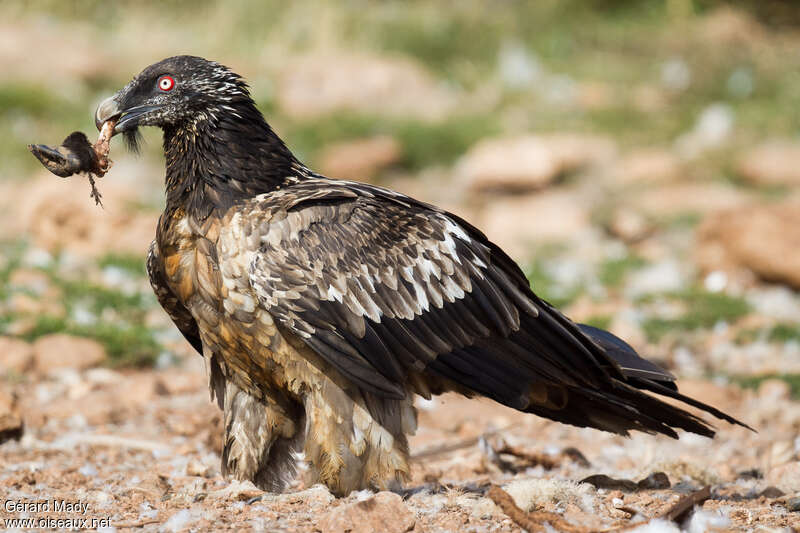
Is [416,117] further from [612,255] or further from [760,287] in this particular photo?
[760,287]

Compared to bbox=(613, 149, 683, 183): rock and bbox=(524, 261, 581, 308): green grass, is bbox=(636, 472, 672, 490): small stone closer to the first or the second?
bbox=(524, 261, 581, 308): green grass

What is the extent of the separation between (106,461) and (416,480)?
61.8 inches

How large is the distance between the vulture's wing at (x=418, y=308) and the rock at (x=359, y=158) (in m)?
7.73

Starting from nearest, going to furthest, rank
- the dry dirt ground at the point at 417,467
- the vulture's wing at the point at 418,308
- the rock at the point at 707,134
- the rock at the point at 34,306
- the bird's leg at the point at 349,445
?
the dry dirt ground at the point at 417,467 → the vulture's wing at the point at 418,308 → the bird's leg at the point at 349,445 → the rock at the point at 34,306 → the rock at the point at 707,134

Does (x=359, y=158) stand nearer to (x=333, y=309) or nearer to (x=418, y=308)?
(x=418, y=308)

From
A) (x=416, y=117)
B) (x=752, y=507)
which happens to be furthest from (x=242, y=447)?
(x=416, y=117)

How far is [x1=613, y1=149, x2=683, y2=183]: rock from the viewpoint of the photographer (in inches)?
468

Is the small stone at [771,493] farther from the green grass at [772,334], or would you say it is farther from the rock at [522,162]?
the rock at [522,162]

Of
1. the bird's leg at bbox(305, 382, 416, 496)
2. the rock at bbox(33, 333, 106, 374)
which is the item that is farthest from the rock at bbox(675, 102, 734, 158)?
the bird's leg at bbox(305, 382, 416, 496)

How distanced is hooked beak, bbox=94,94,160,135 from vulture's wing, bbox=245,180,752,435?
76cm

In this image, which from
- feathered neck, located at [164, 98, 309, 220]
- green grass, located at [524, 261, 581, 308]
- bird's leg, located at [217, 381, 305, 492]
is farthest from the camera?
green grass, located at [524, 261, 581, 308]

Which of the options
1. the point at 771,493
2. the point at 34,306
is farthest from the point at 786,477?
the point at 34,306

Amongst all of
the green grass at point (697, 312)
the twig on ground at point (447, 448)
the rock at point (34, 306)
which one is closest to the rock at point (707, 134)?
the green grass at point (697, 312)

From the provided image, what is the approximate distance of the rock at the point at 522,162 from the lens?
472 inches
